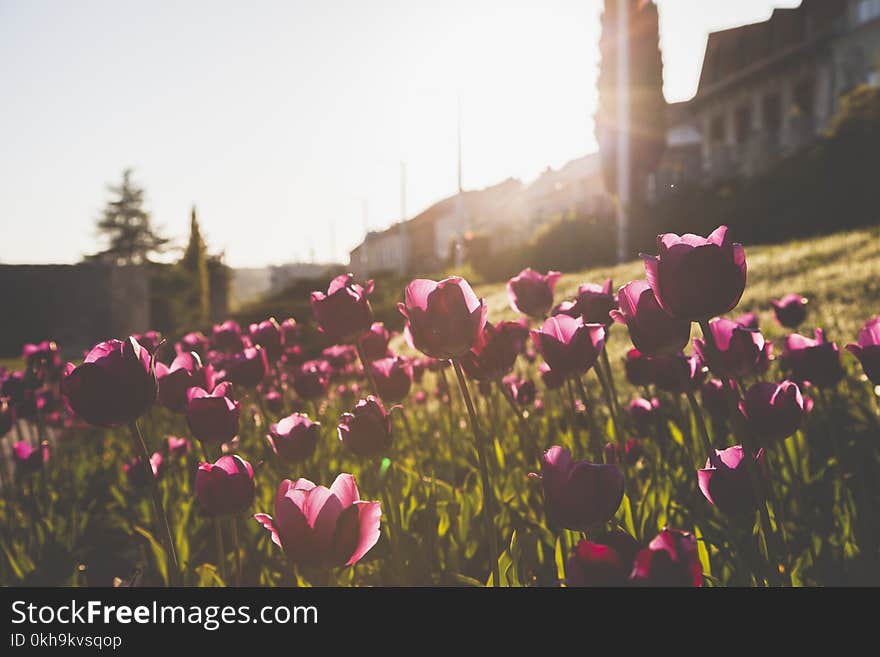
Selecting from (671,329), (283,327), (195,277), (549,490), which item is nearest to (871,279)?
(283,327)

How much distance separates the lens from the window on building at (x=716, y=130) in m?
24.1

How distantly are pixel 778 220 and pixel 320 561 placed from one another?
35.2 feet

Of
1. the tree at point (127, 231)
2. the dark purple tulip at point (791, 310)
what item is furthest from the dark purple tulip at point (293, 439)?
the tree at point (127, 231)

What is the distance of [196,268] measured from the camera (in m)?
22.4

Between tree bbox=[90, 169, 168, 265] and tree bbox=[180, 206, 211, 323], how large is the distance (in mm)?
17008

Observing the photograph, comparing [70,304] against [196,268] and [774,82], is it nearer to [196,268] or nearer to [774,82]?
[196,268]

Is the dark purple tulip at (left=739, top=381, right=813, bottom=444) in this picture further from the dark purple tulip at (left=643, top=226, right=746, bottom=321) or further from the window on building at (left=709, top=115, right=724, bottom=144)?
the window on building at (left=709, top=115, right=724, bottom=144)

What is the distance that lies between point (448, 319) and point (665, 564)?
519 mm

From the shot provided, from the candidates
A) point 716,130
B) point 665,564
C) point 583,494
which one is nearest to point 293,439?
point 583,494

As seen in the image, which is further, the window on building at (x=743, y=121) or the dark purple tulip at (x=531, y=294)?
the window on building at (x=743, y=121)

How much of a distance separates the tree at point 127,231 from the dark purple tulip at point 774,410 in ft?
138

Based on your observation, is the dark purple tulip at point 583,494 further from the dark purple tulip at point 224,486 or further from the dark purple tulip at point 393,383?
the dark purple tulip at point 393,383

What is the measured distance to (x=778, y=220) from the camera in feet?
33.2
